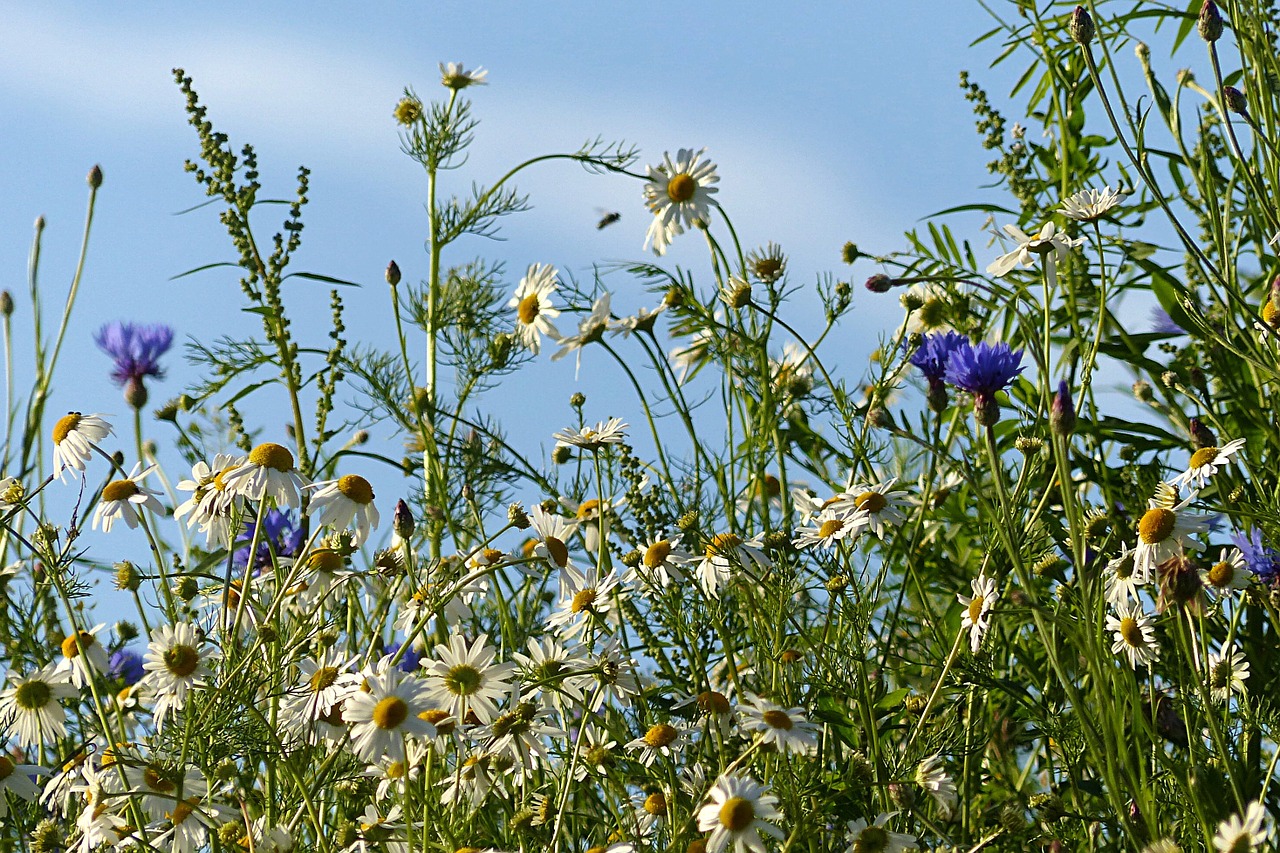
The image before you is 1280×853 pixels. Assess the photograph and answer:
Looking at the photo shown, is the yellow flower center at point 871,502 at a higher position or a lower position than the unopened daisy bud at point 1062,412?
lower

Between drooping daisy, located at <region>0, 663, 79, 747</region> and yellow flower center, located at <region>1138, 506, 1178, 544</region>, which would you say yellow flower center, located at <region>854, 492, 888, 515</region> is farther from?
drooping daisy, located at <region>0, 663, 79, 747</region>

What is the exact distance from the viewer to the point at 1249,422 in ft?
5.37

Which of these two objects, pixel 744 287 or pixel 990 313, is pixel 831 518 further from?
pixel 990 313

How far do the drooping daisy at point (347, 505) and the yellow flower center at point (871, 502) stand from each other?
48 cm

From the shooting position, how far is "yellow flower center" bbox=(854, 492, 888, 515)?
1.34m

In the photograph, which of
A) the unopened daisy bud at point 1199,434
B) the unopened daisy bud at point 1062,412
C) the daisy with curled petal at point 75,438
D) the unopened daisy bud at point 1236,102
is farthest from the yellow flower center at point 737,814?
the unopened daisy bud at point 1236,102

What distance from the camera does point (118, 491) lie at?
1.32 meters

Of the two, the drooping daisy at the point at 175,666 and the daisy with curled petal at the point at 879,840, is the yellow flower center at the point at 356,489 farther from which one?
the daisy with curled petal at the point at 879,840

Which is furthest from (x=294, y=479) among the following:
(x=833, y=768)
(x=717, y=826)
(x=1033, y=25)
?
(x=1033, y=25)

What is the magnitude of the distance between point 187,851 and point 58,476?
390 millimetres

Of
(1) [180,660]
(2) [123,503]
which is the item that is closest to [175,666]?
(1) [180,660]

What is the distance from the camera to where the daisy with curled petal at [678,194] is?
5.51ft

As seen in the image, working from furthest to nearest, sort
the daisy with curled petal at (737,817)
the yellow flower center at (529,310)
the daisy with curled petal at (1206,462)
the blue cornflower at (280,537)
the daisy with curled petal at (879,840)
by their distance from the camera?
the yellow flower center at (529,310) < the blue cornflower at (280,537) < the daisy with curled petal at (1206,462) < the daisy with curled petal at (879,840) < the daisy with curled petal at (737,817)

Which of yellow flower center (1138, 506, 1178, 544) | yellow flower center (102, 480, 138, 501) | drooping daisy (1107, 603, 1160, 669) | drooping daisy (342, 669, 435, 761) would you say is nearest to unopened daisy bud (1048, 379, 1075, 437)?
yellow flower center (1138, 506, 1178, 544)
